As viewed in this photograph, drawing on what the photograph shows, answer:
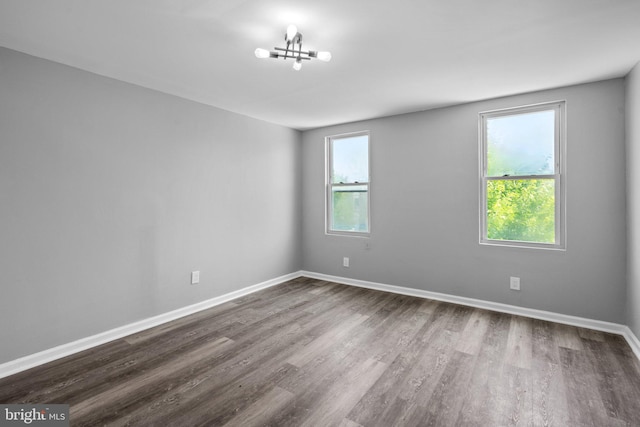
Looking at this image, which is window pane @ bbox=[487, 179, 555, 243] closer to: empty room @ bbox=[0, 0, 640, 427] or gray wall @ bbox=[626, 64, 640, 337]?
empty room @ bbox=[0, 0, 640, 427]

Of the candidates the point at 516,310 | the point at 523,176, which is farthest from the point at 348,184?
the point at 516,310

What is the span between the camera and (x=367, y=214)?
4.53 m

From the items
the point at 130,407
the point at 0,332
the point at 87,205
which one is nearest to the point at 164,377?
the point at 130,407

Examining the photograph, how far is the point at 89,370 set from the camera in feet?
7.61

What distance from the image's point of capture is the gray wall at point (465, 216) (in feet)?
9.61

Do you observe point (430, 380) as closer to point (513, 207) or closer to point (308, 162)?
point (513, 207)

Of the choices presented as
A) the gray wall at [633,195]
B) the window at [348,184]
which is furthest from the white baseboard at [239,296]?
the window at [348,184]

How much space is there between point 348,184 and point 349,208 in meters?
0.37

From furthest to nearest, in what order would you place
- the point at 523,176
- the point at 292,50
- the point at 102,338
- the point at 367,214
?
the point at 367,214 → the point at 523,176 → the point at 102,338 → the point at 292,50

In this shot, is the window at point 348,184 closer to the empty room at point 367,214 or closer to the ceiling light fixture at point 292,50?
the empty room at point 367,214

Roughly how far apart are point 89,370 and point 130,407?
0.72 metres

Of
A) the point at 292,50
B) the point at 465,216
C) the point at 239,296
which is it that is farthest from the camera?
the point at 239,296

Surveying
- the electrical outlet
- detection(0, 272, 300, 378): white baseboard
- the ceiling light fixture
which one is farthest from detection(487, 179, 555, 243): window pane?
the electrical outlet

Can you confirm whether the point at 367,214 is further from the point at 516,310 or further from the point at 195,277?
the point at 195,277
